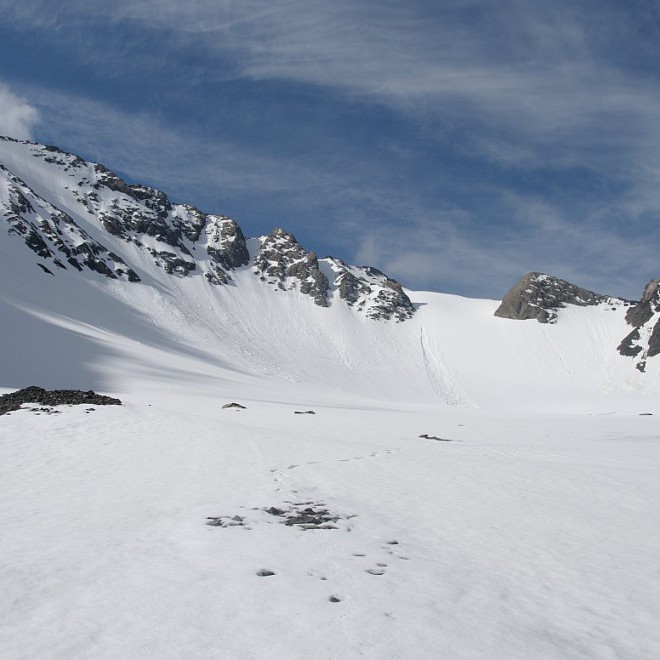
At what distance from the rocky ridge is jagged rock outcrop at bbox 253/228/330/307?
23cm

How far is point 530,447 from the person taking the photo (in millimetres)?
19891

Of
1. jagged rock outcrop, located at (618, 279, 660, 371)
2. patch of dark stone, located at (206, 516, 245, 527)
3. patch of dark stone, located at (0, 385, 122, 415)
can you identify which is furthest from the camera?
jagged rock outcrop, located at (618, 279, 660, 371)

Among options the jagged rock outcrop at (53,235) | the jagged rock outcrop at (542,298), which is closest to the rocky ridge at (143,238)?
the jagged rock outcrop at (53,235)

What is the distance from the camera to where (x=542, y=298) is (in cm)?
11194

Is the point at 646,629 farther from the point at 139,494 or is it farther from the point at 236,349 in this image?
the point at 236,349

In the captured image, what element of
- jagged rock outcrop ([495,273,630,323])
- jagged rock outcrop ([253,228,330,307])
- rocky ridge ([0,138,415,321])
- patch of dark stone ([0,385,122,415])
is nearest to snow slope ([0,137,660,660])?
patch of dark stone ([0,385,122,415])

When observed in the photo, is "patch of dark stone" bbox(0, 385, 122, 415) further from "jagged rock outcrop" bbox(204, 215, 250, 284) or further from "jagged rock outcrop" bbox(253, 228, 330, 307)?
"jagged rock outcrop" bbox(253, 228, 330, 307)

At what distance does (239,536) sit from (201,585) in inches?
73.7

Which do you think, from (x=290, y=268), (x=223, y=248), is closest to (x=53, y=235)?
(x=223, y=248)

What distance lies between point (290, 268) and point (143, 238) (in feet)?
109

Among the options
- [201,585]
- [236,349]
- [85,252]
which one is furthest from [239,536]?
[85,252]

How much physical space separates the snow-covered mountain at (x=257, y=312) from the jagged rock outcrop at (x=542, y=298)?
12.4 inches

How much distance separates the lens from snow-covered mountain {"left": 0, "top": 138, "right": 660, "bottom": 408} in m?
66.0

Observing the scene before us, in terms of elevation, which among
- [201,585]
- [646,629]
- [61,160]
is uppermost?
[61,160]
